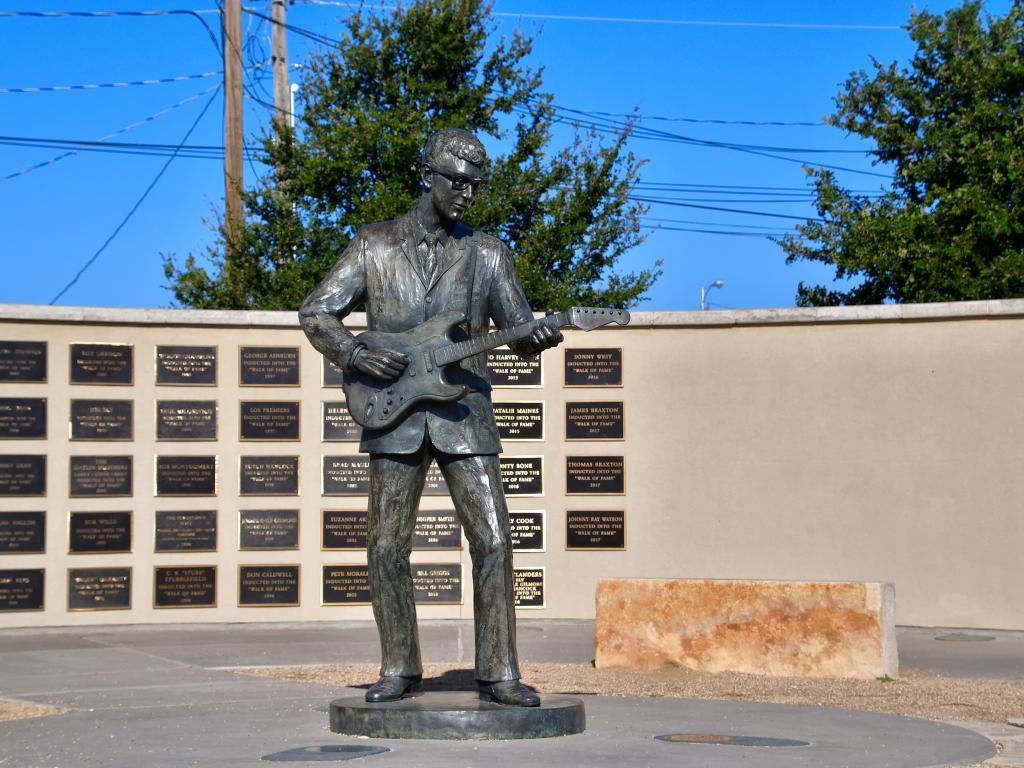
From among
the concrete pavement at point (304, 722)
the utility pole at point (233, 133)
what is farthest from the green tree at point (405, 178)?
the concrete pavement at point (304, 722)

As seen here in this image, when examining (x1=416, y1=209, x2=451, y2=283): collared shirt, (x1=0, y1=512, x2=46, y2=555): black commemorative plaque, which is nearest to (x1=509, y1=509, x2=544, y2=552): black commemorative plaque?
(x1=0, y1=512, x2=46, y2=555): black commemorative plaque

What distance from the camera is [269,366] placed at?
13242 mm

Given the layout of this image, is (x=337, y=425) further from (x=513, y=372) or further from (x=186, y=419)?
(x=513, y=372)

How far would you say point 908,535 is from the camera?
12938 millimetres

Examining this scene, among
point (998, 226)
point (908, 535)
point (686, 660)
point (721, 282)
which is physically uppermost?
point (721, 282)

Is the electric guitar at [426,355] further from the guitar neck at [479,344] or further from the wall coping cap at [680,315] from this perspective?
the wall coping cap at [680,315]

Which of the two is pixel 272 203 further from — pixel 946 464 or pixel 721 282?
pixel 721 282

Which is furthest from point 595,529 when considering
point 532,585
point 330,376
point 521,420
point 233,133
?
point 233,133

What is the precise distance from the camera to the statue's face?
7.22 meters

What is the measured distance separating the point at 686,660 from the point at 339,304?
4.58 m

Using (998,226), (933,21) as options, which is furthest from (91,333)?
(933,21)

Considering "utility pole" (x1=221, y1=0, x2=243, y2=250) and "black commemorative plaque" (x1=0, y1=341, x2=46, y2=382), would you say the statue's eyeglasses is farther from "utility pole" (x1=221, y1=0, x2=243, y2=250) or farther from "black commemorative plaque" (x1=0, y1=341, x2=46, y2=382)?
"utility pole" (x1=221, y1=0, x2=243, y2=250)

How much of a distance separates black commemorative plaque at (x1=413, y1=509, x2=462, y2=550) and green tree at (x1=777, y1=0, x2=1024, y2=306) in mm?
8531

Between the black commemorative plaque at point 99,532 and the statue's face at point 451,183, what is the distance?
21.7 ft
